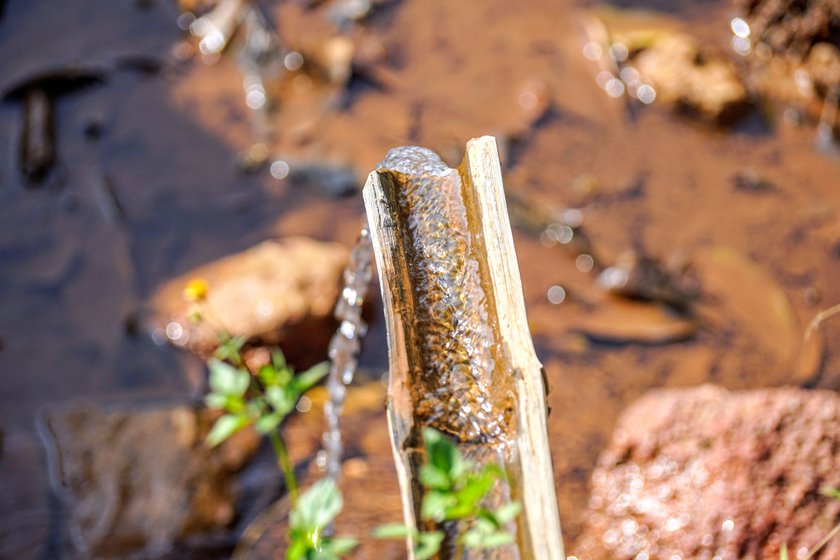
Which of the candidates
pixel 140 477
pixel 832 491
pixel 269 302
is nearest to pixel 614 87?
pixel 269 302

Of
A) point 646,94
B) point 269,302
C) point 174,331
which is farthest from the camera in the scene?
point 646,94

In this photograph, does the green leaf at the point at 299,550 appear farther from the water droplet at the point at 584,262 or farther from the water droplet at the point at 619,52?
the water droplet at the point at 619,52

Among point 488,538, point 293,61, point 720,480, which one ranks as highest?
point 293,61

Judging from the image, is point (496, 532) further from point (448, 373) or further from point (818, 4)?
point (818, 4)

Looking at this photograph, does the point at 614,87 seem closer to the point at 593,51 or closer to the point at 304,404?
the point at 593,51

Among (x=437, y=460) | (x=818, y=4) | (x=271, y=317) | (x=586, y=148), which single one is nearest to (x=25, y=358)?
(x=271, y=317)

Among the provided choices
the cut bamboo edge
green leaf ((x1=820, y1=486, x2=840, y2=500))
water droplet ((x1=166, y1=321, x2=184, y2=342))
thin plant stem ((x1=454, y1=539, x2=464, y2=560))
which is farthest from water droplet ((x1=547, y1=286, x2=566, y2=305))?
thin plant stem ((x1=454, y1=539, x2=464, y2=560))

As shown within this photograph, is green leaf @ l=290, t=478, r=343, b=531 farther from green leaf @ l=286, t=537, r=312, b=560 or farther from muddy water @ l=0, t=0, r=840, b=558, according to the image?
muddy water @ l=0, t=0, r=840, b=558

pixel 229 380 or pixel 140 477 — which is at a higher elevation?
pixel 229 380
